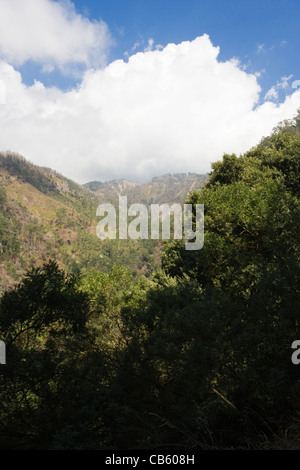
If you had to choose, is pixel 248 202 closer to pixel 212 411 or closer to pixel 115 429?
pixel 212 411

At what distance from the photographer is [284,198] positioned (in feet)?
50.9

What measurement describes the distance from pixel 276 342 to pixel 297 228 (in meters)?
5.90

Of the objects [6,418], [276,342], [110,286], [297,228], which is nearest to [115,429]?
[6,418]

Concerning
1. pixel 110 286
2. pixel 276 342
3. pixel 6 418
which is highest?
pixel 110 286
